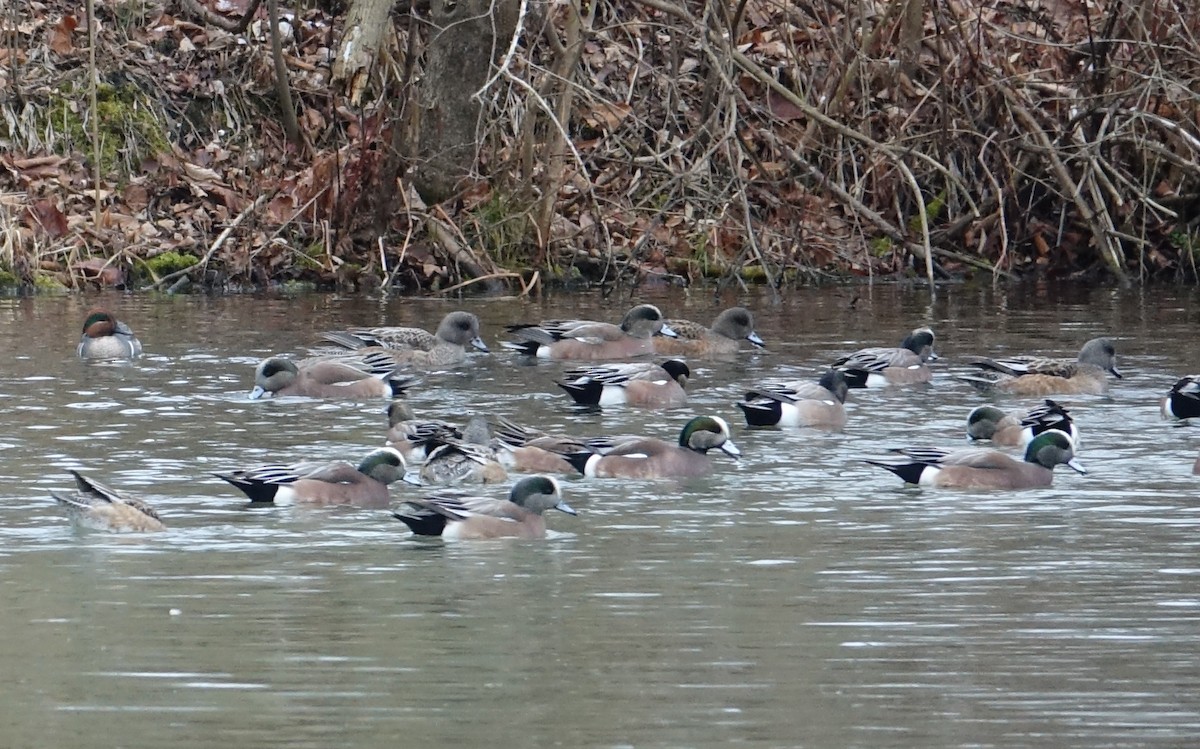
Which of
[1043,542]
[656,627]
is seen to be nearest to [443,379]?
[1043,542]

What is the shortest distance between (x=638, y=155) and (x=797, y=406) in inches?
439

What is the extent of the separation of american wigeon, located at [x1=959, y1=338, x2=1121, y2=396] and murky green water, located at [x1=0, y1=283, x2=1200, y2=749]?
0.94 m

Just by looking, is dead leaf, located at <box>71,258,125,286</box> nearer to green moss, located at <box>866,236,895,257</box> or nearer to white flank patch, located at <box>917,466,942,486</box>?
green moss, located at <box>866,236,895,257</box>

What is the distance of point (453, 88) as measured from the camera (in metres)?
21.3

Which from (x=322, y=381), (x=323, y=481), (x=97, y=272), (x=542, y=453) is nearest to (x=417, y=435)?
(x=542, y=453)

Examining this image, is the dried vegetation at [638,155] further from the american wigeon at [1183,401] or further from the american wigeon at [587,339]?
the american wigeon at [1183,401]

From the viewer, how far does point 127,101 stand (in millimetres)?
23344

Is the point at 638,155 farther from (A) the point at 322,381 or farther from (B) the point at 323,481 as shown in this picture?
(B) the point at 323,481

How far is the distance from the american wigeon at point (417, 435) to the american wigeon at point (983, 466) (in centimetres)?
214

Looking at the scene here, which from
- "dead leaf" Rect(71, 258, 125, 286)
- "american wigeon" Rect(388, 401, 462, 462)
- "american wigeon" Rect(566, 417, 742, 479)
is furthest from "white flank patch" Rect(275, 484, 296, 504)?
"dead leaf" Rect(71, 258, 125, 286)

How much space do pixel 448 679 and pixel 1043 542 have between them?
323 centimetres

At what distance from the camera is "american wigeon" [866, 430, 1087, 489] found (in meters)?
10.1

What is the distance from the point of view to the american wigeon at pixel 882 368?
45.9 feet

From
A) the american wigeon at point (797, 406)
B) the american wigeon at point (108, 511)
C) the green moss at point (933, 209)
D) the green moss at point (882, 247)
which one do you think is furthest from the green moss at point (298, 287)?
the american wigeon at point (108, 511)
